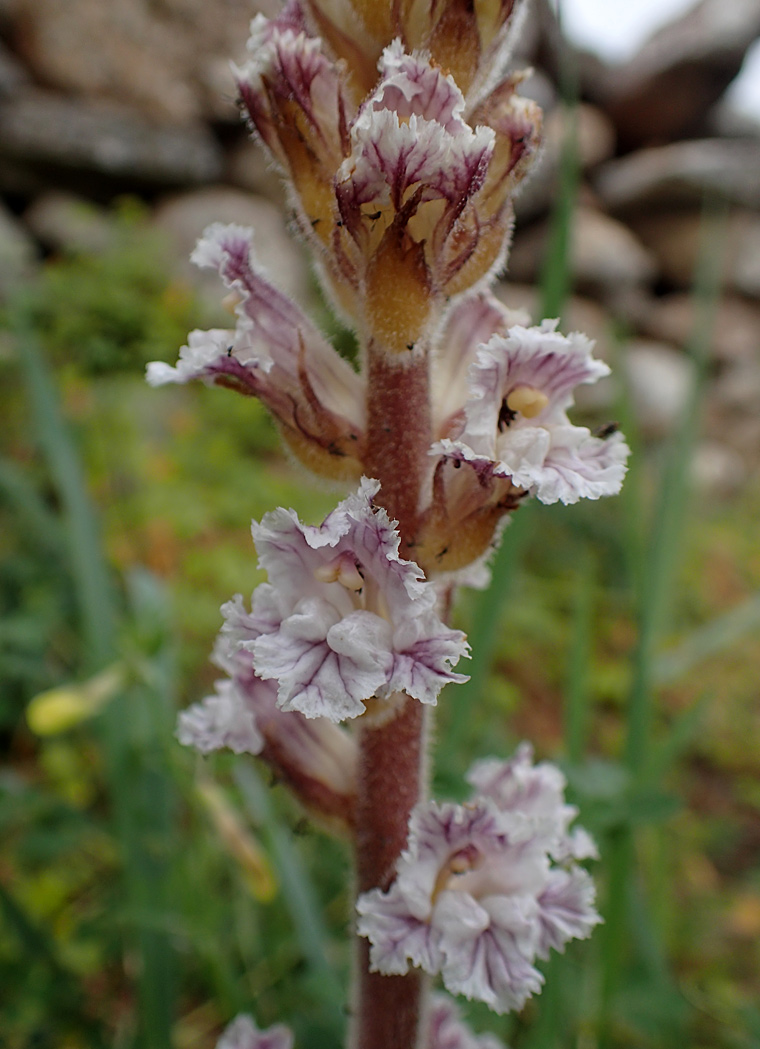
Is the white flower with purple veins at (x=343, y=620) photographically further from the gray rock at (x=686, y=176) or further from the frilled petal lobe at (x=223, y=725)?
the gray rock at (x=686, y=176)

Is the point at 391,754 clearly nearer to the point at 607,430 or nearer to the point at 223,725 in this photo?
the point at 223,725

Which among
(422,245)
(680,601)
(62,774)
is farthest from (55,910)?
(680,601)

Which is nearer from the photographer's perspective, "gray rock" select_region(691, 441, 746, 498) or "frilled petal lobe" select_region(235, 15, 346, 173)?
"frilled petal lobe" select_region(235, 15, 346, 173)

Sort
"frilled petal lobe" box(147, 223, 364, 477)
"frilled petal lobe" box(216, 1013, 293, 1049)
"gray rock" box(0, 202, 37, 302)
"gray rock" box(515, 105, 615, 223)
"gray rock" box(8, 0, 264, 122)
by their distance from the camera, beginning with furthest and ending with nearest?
"gray rock" box(515, 105, 615, 223) < "gray rock" box(8, 0, 264, 122) < "gray rock" box(0, 202, 37, 302) < "frilled petal lobe" box(216, 1013, 293, 1049) < "frilled petal lobe" box(147, 223, 364, 477)

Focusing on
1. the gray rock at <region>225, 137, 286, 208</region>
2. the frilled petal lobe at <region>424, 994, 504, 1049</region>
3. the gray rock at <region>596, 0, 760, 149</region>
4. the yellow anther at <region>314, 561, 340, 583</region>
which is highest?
the gray rock at <region>596, 0, 760, 149</region>

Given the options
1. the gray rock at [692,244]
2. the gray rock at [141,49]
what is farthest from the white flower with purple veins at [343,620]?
the gray rock at [692,244]

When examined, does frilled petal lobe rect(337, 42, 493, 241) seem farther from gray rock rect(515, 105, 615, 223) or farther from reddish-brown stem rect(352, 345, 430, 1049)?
gray rock rect(515, 105, 615, 223)

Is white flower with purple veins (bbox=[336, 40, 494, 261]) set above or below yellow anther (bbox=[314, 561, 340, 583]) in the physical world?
above

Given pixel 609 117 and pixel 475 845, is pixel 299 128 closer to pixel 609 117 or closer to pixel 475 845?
pixel 475 845

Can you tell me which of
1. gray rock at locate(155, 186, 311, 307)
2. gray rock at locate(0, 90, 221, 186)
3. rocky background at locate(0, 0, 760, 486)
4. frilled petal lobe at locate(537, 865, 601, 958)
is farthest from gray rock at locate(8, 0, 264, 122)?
frilled petal lobe at locate(537, 865, 601, 958)
